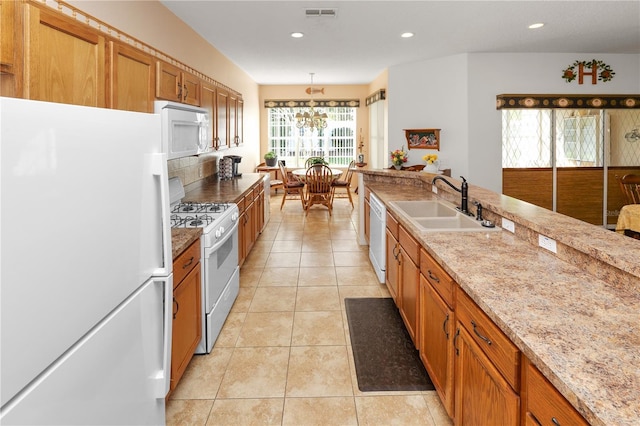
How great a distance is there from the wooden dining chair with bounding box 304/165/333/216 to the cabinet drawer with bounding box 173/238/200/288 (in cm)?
541

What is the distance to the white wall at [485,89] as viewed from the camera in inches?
256

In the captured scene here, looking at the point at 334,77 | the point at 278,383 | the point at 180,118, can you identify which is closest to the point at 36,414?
the point at 278,383

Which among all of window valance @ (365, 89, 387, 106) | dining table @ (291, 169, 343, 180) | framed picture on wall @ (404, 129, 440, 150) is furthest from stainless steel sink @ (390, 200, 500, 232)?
window valance @ (365, 89, 387, 106)

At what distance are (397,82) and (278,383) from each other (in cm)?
607

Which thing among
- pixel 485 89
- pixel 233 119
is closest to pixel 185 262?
pixel 233 119

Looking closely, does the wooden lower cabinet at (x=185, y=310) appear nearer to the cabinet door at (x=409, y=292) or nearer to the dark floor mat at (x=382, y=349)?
the dark floor mat at (x=382, y=349)

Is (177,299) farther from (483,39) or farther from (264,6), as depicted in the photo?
(483,39)

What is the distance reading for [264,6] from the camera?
4.13 metres

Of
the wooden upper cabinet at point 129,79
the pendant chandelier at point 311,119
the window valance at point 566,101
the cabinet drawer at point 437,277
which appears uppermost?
the pendant chandelier at point 311,119

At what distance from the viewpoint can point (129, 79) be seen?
93.7 inches

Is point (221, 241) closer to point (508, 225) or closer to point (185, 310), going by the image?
point (185, 310)

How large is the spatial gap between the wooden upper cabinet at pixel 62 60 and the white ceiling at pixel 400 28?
223 centimetres

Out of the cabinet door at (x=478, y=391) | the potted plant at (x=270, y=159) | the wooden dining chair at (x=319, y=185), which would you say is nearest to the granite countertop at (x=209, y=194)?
the cabinet door at (x=478, y=391)

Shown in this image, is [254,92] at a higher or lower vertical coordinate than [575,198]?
higher
